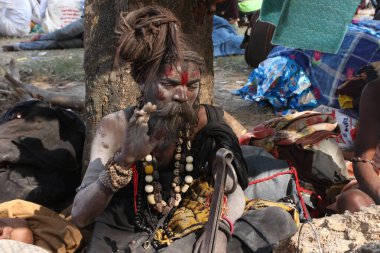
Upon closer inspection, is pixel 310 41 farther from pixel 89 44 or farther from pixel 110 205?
pixel 89 44

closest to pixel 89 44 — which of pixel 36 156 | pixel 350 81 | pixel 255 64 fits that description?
pixel 36 156

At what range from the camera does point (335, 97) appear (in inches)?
218

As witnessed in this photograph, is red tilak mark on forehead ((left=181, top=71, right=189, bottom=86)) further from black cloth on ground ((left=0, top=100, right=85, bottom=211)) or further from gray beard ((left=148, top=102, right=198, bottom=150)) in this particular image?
black cloth on ground ((left=0, top=100, right=85, bottom=211))

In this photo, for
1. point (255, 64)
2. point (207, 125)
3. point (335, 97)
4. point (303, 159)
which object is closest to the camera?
point (207, 125)

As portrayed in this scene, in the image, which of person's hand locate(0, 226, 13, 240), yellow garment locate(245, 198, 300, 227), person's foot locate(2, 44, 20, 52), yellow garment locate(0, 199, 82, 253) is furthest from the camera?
person's foot locate(2, 44, 20, 52)

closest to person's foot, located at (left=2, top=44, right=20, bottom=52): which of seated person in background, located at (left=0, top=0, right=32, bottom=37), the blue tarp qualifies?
seated person in background, located at (left=0, top=0, right=32, bottom=37)

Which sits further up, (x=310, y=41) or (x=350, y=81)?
(x=310, y=41)

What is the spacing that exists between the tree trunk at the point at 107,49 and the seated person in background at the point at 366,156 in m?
1.17

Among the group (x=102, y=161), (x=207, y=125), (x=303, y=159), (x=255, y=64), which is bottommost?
(x=255, y=64)

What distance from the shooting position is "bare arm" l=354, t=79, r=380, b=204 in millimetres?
3070

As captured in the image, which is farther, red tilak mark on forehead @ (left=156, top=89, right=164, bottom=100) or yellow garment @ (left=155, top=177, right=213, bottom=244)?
yellow garment @ (left=155, top=177, right=213, bottom=244)

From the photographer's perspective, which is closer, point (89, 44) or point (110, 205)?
point (110, 205)

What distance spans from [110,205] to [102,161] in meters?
0.28

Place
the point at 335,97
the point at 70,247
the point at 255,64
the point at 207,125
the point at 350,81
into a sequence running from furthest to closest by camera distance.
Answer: the point at 255,64 < the point at 335,97 < the point at 350,81 < the point at 70,247 < the point at 207,125
